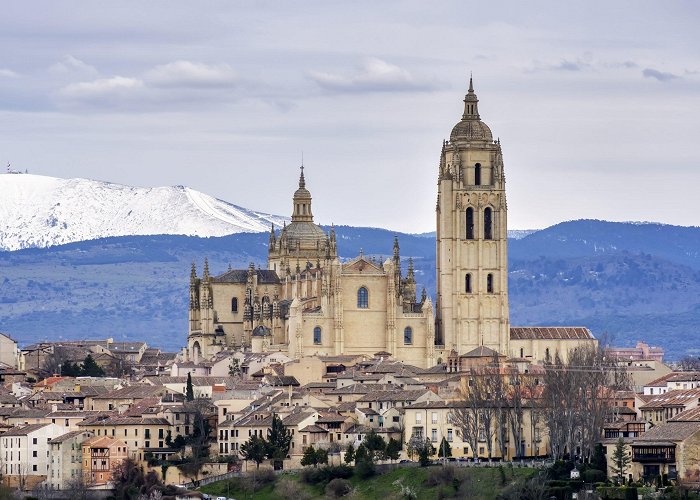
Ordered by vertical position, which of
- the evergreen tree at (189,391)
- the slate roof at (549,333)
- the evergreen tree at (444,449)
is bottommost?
the evergreen tree at (444,449)

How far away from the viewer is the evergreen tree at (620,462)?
77.4 metres

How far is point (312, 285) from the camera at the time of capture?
131 m

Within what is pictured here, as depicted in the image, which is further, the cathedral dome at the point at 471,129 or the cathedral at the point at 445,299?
the cathedral dome at the point at 471,129

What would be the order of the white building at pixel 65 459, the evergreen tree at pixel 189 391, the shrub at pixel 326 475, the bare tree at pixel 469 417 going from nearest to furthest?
the shrub at pixel 326 475
the bare tree at pixel 469 417
the white building at pixel 65 459
the evergreen tree at pixel 189 391

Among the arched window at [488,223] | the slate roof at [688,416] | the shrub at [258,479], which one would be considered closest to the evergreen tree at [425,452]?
the shrub at [258,479]

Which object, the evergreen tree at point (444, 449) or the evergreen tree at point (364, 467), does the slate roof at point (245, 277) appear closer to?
the evergreen tree at point (444, 449)

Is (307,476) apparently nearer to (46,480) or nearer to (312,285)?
(46,480)

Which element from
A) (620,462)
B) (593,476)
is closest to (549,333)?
(593,476)

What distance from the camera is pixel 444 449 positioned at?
89750 mm

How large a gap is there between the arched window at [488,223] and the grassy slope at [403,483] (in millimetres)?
40633

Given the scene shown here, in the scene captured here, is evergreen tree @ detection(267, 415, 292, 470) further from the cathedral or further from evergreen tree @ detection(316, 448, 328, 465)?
the cathedral

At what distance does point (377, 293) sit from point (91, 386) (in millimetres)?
18614

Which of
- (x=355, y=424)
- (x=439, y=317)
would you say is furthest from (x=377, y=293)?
(x=355, y=424)

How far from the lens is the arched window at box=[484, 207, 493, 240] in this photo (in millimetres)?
129625
